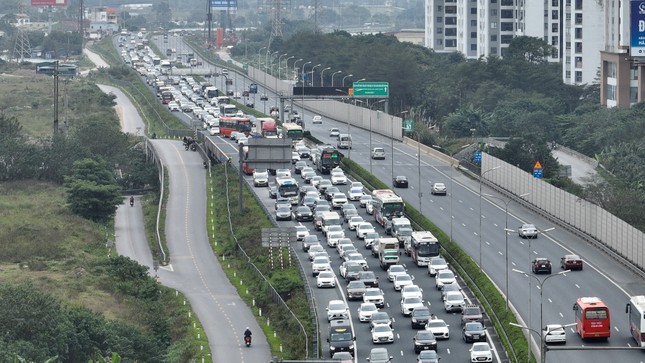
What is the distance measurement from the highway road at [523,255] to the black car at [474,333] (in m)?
2.36

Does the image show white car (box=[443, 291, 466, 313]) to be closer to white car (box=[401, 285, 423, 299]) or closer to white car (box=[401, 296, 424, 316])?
white car (box=[401, 296, 424, 316])

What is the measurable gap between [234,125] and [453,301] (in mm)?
90091

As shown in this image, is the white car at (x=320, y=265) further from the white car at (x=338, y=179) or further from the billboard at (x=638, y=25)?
the billboard at (x=638, y=25)

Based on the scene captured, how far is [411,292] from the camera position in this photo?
297 feet

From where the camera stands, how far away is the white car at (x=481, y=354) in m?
76.2

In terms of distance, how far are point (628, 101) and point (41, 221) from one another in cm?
7545

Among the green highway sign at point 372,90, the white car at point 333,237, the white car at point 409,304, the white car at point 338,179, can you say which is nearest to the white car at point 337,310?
the white car at point 409,304

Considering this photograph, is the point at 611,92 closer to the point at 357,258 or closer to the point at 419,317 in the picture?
the point at 357,258

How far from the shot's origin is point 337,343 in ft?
260

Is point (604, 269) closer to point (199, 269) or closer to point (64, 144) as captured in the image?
point (199, 269)

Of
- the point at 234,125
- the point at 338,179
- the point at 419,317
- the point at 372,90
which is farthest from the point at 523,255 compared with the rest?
the point at 372,90

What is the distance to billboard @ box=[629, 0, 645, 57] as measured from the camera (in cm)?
16725

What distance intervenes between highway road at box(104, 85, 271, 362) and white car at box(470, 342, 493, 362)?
11.8m

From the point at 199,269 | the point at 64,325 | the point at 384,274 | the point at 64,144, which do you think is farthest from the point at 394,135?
the point at 64,325
